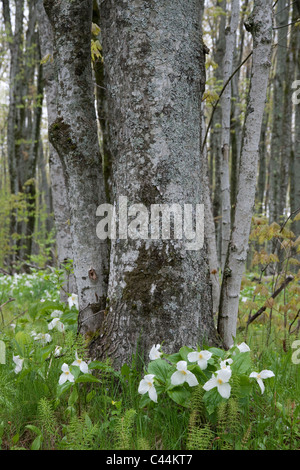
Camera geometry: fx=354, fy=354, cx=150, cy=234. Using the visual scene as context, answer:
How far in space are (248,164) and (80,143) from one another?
1.21m

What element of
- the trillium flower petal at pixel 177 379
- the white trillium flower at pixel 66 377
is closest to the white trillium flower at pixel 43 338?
the white trillium flower at pixel 66 377

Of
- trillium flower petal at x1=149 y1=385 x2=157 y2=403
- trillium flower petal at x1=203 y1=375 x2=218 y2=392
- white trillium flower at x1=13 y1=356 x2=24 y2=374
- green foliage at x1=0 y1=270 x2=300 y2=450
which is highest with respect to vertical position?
trillium flower petal at x1=203 y1=375 x2=218 y2=392

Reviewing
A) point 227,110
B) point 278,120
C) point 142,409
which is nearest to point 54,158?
point 227,110

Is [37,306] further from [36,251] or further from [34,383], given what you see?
[36,251]

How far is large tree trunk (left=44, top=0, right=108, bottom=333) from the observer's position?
251cm

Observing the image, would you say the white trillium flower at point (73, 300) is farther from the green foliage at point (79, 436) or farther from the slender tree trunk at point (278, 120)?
the slender tree trunk at point (278, 120)

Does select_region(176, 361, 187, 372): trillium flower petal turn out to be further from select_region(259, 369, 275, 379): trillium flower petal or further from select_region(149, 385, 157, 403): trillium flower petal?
select_region(259, 369, 275, 379): trillium flower petal

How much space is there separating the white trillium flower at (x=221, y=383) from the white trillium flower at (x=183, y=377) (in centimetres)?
6

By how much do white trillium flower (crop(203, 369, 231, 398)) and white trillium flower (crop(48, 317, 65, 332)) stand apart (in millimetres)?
1396

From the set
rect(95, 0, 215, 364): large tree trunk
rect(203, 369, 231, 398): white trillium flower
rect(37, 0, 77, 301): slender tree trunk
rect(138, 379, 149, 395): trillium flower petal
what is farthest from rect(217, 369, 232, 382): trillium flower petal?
rect(37, 0, 77, 301): slender tree trunk

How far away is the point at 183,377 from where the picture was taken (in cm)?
164

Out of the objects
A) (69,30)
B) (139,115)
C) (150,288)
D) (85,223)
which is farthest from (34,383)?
(69,30)
